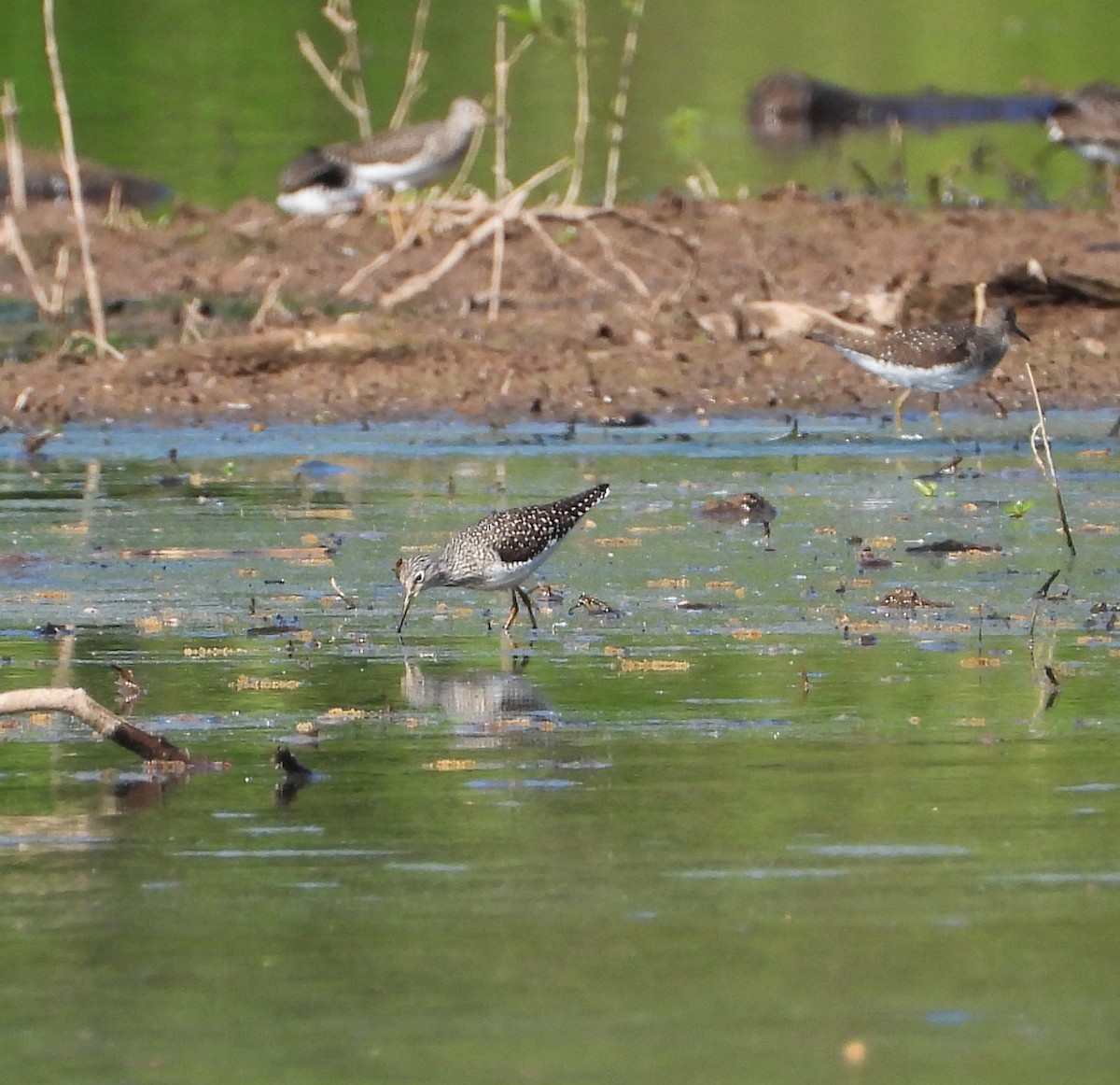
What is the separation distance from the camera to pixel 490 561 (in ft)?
32.1

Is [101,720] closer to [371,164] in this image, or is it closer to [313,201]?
[313,201]

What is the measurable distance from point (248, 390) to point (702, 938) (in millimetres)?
10396

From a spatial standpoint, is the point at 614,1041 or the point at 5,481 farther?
the point at 5,481

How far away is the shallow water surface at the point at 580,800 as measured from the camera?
5180 millimetres

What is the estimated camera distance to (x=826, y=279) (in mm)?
18516

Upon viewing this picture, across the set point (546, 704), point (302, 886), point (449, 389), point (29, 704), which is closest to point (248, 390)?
point (449, 389)

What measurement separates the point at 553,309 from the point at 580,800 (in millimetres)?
11552

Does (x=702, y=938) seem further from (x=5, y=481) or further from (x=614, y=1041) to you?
(x=5, y=481)

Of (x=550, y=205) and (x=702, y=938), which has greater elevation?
(x=550, y=205)

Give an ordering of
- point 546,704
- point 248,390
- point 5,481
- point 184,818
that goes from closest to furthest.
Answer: point 184,818
point 546,704
point 5,481
point 248,390

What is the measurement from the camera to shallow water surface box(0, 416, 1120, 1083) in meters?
5.18

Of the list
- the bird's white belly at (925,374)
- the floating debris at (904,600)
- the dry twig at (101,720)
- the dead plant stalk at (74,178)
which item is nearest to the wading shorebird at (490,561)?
the floating debris at (904,600)

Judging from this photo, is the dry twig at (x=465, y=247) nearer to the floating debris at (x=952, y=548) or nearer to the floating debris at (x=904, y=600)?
the floating debris at (x=952, y=548)

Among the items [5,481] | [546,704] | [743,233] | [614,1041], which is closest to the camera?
[614,1041]
